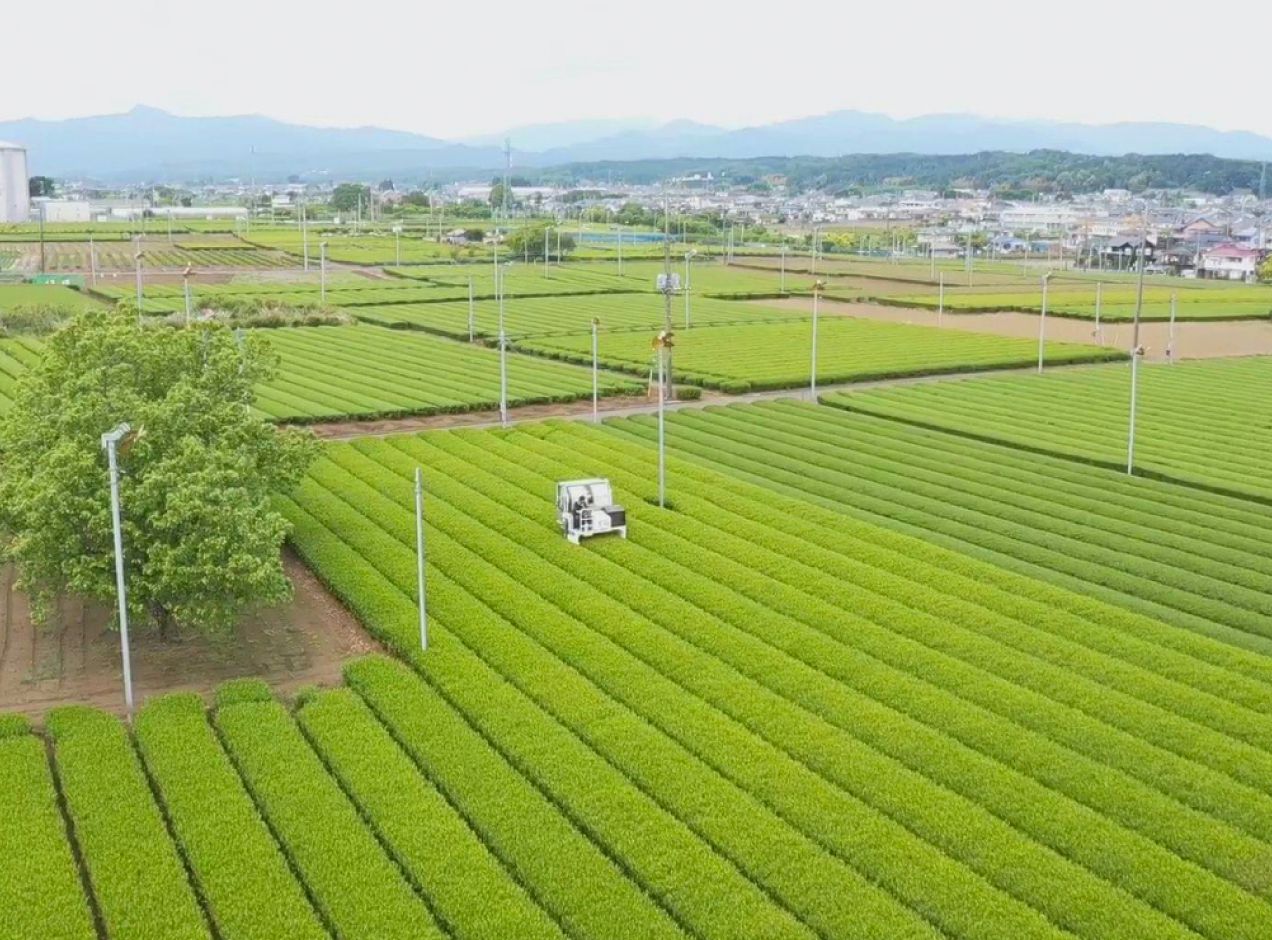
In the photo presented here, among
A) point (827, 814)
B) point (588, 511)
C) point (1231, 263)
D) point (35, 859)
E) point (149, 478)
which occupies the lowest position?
point (35, 859)

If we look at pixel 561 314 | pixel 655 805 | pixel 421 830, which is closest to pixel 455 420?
pixel 655 805

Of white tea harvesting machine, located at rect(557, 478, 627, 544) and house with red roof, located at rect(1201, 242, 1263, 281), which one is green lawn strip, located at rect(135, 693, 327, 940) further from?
house with red roof, located at rect(1201, 242, 1263, 281)

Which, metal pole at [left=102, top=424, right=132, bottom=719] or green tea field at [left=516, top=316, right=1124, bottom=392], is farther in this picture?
green tea field at [left=516, top=316, right=1124, bottom=392]

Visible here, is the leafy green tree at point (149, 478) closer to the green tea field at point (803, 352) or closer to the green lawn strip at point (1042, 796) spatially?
the green lawn strip at point (1042, 796)

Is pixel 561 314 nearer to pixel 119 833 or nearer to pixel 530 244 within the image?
pixel 530 244

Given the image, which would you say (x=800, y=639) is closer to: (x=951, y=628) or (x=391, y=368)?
(x=951, y=628)

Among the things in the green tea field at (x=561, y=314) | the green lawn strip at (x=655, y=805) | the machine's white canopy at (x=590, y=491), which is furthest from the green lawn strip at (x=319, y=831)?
the green tea field at (x=561, y=314)

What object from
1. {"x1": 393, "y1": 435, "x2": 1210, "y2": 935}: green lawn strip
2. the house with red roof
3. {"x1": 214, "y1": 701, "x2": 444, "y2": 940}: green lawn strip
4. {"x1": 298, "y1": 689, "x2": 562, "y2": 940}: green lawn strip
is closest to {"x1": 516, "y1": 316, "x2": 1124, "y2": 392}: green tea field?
{"x1": 393, "y1": 435, "x2": 1210, "y2": 935}: green lawn strip
